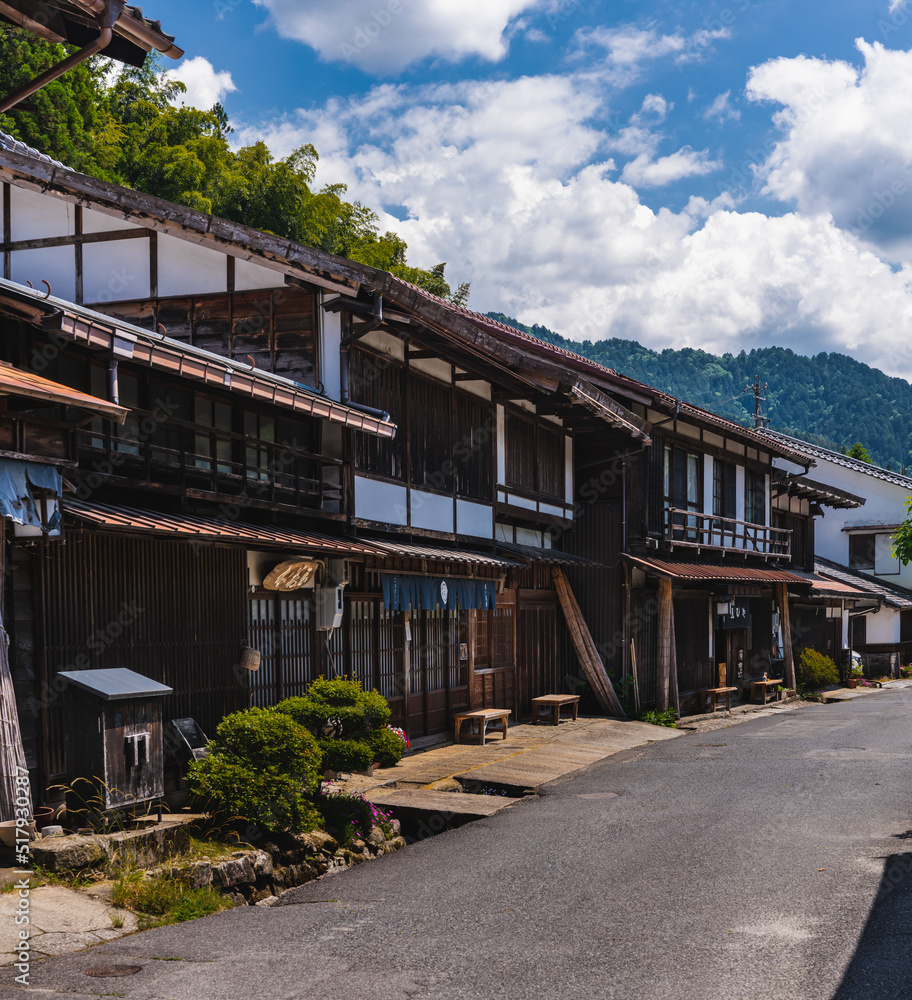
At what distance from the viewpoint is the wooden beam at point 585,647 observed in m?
21.5

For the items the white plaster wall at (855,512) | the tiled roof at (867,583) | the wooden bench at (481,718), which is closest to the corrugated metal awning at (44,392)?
the wooden bench at (481,718)

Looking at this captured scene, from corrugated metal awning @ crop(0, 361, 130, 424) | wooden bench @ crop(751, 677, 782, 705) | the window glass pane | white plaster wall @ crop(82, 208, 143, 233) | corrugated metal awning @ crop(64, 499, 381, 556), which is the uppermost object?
white plaster wall @ crop(82, 208, 143, 233)

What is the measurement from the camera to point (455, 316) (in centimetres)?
1501

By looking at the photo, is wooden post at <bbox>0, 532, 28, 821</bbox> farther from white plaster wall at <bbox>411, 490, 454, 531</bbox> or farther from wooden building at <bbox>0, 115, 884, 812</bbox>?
white plaster wall at <bbox>411, 490, 454, 531</bbox>

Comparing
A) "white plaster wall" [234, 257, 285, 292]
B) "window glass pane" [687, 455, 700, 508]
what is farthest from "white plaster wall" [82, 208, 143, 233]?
"window glass pane" [687, 455, 700, 508]

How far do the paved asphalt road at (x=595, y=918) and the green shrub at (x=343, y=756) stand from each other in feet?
4.92

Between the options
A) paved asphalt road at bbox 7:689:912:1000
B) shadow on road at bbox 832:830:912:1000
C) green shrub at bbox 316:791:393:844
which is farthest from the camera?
green shrub at bbox 316:791:393:844

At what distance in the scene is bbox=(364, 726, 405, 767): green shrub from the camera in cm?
1265

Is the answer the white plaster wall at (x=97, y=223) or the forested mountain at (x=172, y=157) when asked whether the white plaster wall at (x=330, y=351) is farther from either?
the forested mountain at (x=172, y=157)

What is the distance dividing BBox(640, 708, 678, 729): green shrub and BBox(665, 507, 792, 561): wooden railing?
4188 millimetres

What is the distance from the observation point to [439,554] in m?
15.4

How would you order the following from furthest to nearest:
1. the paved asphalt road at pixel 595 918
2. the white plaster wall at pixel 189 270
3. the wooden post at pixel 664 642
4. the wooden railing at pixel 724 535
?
the wooden railing at pixel 724 535, the wooden post at pixel 664 642, the white plaster wall at pixel 189 270, the paved asphalt road at pixel 595 918

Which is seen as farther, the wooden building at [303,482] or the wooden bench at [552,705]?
the wooden bench at [552,705]

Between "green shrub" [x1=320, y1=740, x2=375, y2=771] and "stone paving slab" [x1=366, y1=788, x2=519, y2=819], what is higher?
"green shrub" [x1=320, y1=740, x2=375, y2=771]
